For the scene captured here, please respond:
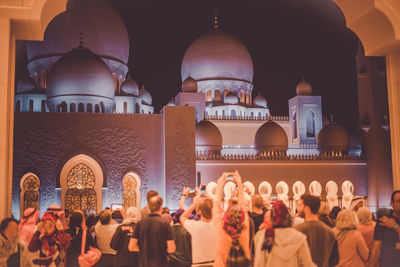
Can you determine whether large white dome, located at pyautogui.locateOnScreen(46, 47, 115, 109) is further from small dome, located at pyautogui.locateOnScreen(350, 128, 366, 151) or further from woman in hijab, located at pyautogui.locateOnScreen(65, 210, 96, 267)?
woman in hijab, located at pyautogui.locateOnScreen(65, 210, 96, 267)

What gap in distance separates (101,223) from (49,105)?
14612mm

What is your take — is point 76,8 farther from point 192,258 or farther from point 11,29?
point 192,258

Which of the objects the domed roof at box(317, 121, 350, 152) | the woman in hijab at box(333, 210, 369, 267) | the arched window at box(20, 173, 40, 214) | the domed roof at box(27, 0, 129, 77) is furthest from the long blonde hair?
the domed roof at box(27, 0, 129, 77)

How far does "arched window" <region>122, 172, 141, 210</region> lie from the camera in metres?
16.5

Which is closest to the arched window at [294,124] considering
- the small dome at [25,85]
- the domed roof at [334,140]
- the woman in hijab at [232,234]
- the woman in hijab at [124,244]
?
the domed roof at [334,140]

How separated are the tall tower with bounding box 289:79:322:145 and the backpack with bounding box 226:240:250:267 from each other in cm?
2148

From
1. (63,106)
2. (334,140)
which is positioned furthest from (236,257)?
(334,140)

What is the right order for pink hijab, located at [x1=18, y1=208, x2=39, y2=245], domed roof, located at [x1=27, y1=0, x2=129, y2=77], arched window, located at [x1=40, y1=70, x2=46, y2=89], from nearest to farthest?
pink hijab, located at [x1=18, y1=208, x2=39, y2=245] < domed roof, located at [x1=27, y1=0, x2=129, y2=77] < arched window, located at [x1=40, y1=70, x2=46, y2=89]

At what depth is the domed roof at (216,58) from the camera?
2584 centimetres

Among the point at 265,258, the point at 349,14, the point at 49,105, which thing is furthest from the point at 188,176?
the point at 265,258

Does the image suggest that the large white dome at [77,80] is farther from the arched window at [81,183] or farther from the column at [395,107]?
the column at [395,107]

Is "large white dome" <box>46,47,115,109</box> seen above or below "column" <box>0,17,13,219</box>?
above

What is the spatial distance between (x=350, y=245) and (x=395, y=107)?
9.16ft

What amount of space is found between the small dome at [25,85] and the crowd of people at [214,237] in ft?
58.0
